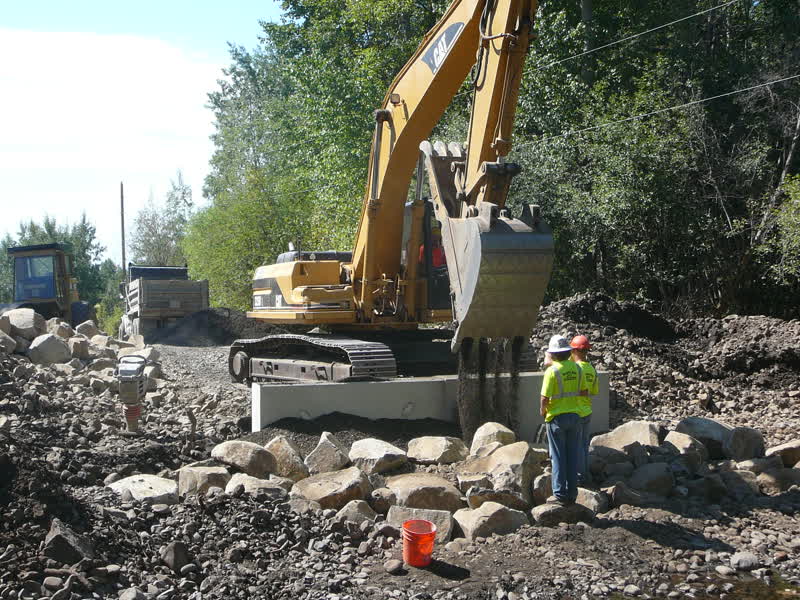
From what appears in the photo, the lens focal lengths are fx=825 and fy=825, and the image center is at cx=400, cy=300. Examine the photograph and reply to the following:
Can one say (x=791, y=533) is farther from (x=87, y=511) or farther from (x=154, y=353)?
(x=154, y=353)

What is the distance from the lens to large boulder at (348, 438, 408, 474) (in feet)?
24.6

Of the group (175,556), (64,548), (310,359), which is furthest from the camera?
(310,359)

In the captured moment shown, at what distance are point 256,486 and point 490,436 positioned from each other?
94.3 inches

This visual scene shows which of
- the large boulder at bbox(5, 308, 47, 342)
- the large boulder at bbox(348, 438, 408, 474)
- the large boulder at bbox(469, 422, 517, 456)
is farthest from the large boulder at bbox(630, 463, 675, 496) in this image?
the large boulder at bbox(5, 308, 47, 342)

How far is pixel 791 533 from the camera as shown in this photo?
254 inches

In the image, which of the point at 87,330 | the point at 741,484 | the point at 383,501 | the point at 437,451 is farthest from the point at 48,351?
the point at 741,484

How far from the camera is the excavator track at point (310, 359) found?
369 inches

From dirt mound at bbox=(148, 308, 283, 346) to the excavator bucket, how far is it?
517 inches

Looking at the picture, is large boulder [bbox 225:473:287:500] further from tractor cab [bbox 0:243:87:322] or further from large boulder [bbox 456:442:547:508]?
tractor cab [bbox 0:243:87:322]

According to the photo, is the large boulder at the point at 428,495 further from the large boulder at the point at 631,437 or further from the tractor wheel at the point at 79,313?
the tractor wheel at the point at 79,313

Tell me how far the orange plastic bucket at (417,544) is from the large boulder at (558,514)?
4.05 feet

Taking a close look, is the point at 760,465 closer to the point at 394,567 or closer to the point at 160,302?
the point at 394,567

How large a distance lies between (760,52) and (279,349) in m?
15.8

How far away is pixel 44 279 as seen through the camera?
840 inches
